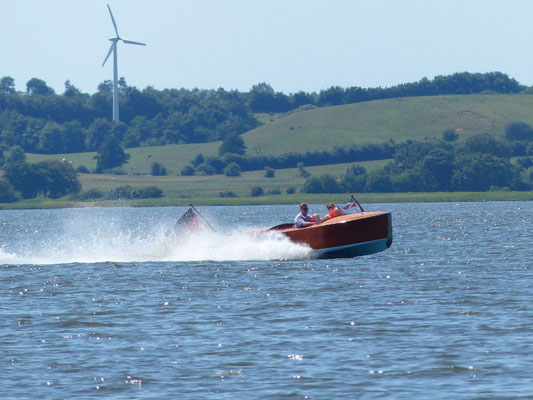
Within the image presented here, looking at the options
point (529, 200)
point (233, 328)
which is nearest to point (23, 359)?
point (233, 328)

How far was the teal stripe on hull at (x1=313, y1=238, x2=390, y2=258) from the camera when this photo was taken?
37.4m

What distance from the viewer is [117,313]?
25.8 meters

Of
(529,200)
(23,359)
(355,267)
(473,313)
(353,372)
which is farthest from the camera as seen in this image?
(529,200)

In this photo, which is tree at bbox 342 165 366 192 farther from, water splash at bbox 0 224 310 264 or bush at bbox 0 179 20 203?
water splash at bbox 0 224 310 264

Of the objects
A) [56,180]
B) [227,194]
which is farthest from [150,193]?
[56,180]

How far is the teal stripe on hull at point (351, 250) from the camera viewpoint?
123 ft

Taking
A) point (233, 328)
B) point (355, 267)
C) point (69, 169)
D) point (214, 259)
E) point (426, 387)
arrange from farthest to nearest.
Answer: point (69, 169), point (214, 259), point (355, 267), point (233, 328), point (426, 387)

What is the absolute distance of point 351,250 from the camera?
37562 mm

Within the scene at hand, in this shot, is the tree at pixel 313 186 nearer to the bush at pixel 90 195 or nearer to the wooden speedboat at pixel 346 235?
the bush at pixel 90 195

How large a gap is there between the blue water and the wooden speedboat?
2.04 ft

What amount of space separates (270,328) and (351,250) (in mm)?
15122

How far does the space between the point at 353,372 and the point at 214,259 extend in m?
23.8

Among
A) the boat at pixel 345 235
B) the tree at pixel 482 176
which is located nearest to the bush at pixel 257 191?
the tree at pixel 482 176

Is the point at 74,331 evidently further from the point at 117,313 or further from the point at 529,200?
the point at 529,200
